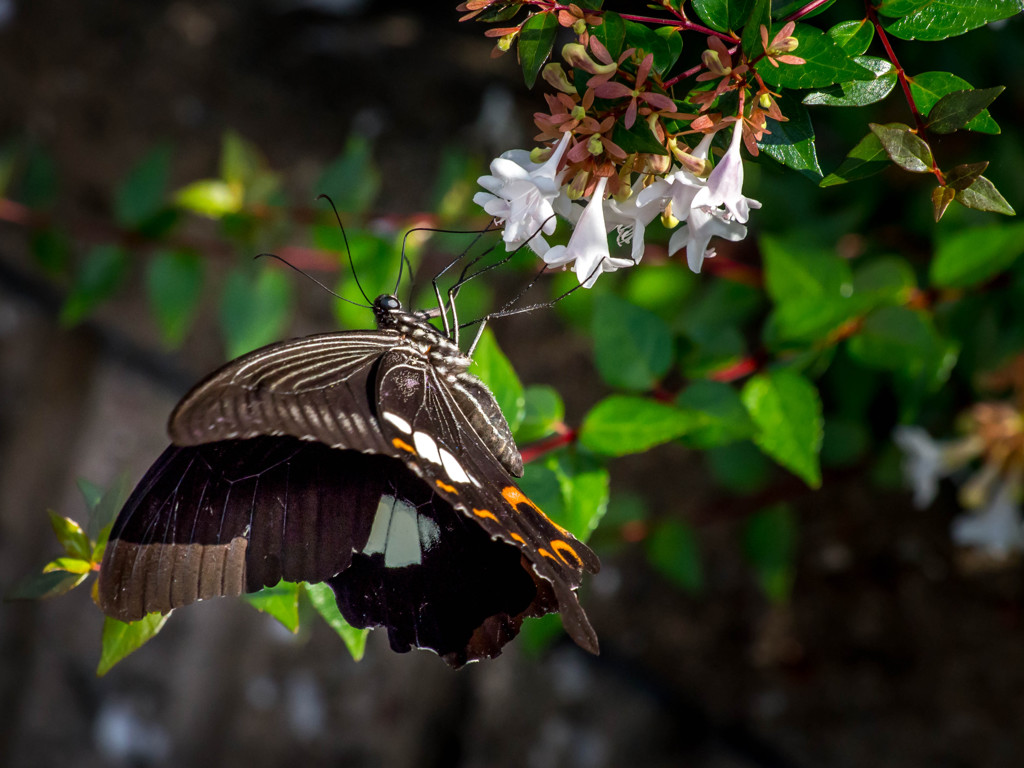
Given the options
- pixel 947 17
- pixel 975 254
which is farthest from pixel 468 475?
pixel 975 254

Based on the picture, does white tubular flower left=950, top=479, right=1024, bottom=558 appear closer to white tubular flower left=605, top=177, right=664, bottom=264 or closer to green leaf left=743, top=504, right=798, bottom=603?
green leaf left=743, top=504, right=798, bottom=603

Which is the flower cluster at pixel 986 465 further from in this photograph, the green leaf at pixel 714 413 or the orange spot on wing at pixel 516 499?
the orange spot on wing at pixel 516 499

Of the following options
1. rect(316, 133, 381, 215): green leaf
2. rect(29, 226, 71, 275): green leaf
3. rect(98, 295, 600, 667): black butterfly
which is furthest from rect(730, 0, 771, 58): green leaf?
rect(29, 226, 71, 275): green leaf

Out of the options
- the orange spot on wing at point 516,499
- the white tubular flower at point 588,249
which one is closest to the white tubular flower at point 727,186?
the white tubular flower at point 588,249

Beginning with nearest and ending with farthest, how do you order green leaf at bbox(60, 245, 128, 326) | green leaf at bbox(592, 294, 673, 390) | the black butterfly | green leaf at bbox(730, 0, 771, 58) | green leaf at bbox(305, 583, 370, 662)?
green leaf at bbox(730, 0, 771, 58)
the black butterfly
green leaf at bbox(305, 583, 370, 662)
green leaf at bbox(592, 294, 673, 390)
green leaf at bbox(60, 245, 128, 326)

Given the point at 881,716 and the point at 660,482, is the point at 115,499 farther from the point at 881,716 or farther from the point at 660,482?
the point at 881,716

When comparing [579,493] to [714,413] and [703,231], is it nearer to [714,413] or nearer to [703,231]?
[714,413]
